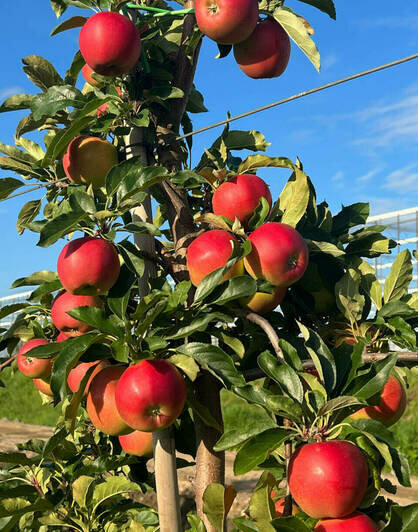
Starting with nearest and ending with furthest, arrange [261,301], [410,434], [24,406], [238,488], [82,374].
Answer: [261,301]
[82,374]
[238,488]
[410,434]
[24,406]

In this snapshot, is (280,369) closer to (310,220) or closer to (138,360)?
(138,360)

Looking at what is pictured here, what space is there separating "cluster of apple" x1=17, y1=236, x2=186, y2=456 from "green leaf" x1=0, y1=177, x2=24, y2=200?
0.89 feet

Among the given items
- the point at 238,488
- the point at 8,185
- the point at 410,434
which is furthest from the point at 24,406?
the point at 8,185

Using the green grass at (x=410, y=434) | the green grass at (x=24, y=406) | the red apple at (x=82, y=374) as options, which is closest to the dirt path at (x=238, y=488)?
the green grass at (x=410, y=434)

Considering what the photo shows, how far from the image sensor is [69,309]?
1095 mm

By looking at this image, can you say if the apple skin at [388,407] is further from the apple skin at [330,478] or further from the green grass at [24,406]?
the green grass at [24,406]

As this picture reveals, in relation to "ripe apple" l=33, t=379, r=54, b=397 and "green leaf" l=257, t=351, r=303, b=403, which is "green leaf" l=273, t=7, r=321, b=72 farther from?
"ripe apple" l=33, t=379, r=54, b=397

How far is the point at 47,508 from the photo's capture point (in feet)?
4.34

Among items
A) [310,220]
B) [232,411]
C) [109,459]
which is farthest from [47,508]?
[310,220]

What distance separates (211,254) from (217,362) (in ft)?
0.60

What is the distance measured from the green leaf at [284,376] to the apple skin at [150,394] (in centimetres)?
17

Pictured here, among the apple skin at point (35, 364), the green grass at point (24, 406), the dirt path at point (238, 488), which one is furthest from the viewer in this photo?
the green grass at point (24, 406)

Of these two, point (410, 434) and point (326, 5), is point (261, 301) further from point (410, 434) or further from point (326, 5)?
point (410, 434)

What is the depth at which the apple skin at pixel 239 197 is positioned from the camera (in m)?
1.09
